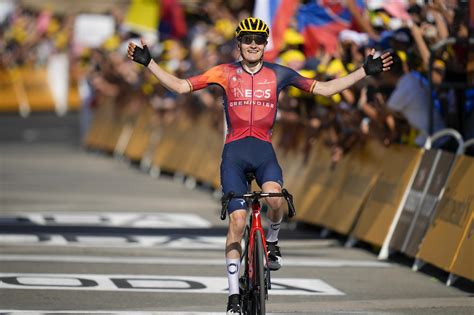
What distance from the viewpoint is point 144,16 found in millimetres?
27562

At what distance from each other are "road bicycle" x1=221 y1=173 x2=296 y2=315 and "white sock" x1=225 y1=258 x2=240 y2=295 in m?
0.07

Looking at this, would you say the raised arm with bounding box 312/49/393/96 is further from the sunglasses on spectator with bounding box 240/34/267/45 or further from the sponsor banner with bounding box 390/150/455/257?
the sponsor banner with bounding box 390/150/455/257

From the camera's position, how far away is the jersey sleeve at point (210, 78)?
11.0 m

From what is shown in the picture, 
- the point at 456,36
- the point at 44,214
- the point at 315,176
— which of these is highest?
the point at 456,36

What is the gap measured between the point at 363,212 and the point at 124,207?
5.39 meters

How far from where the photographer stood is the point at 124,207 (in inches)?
810

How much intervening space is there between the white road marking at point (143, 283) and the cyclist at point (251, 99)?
5.75ft

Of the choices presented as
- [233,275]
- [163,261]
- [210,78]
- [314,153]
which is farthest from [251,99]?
[314,153]

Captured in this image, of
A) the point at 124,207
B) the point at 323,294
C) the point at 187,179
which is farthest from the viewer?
the point at 187,179

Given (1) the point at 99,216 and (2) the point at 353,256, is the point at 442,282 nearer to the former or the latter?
(2) the point at 353,256

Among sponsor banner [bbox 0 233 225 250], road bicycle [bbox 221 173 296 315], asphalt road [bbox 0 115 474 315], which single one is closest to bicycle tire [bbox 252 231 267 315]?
road bicycle [bbox 221 173 296 315]

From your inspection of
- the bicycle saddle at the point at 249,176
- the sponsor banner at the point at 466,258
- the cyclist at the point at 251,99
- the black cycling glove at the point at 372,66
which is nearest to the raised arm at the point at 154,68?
the cyclist at the point at 251,99

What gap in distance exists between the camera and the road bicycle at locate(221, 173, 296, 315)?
33.0ft

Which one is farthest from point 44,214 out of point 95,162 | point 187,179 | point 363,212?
point 95,162
